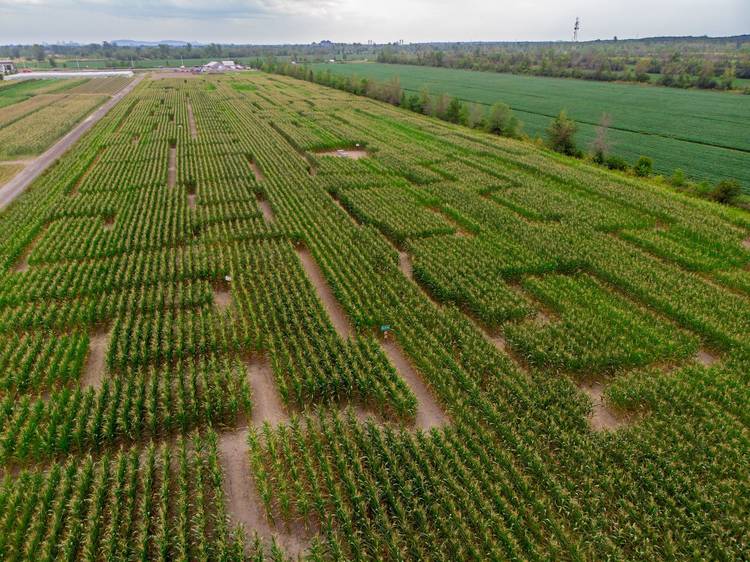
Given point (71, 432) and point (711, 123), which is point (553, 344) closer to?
point (71, 432)

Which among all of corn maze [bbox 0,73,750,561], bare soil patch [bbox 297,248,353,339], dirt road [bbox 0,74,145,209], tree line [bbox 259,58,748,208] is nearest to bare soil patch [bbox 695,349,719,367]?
corn maze [bbox 0,73,750,561]

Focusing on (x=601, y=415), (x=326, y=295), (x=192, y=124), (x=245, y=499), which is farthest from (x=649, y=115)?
(x=245, y=499)

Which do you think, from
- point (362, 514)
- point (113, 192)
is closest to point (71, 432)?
point (362, 514)

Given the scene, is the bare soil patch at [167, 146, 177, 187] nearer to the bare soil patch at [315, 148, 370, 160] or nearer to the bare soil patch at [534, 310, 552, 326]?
the bare soil patch at [315, 148, 370, 160]

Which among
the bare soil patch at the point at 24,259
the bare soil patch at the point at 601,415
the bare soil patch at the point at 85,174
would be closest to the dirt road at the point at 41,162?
the bare soil patch at the point at 85,174

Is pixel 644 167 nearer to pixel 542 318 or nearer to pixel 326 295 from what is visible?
pixel 542 318

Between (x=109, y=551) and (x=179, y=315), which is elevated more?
(x=179, y=315)
